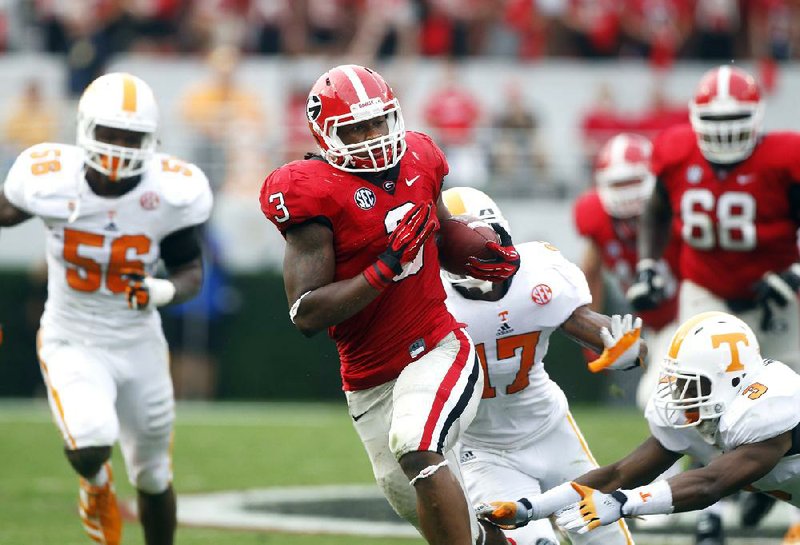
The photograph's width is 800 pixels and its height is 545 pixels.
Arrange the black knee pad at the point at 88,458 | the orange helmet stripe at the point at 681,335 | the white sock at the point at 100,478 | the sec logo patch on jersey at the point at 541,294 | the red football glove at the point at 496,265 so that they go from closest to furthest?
the orange helmet stripe at the point at 681,335, the red football glove at the point at 496,265, the sec logo patch on jersey at the point at 541,294, the black knee pad at the point at 88,458, the white sock at the point at 100,478

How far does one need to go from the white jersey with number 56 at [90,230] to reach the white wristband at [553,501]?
6.99 feet

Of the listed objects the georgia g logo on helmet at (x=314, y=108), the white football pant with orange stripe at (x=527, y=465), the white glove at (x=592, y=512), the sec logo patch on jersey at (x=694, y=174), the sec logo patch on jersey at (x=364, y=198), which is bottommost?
the white football pant with orange stripe at (x=527, y=465)

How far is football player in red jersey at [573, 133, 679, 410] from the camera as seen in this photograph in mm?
8000

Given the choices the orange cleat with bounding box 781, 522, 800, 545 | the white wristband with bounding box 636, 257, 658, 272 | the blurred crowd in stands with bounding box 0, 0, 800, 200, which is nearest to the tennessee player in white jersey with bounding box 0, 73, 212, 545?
the white wristband with bounding box 636, 257, 658, 272

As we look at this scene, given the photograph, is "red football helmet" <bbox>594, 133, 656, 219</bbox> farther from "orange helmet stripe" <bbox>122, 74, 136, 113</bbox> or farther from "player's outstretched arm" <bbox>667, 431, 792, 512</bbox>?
"player's outstretched arm" <bbox>667, 431, 792, 512</bbox>

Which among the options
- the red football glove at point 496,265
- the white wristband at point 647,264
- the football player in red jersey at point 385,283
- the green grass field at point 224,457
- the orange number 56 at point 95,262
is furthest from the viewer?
the white wristband at point 647,264

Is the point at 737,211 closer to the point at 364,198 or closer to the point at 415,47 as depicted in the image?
the point at 364,198

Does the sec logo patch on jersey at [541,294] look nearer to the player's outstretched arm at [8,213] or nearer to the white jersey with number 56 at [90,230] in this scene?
the white jersey with number 56 at [90,230]

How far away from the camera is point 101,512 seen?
5.64m

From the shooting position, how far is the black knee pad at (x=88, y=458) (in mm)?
5410

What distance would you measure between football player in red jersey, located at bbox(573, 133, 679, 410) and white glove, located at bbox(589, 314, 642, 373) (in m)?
2.84

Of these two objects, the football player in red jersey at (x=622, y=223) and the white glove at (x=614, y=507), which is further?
the football player in red jersey at (x=622, y=223)

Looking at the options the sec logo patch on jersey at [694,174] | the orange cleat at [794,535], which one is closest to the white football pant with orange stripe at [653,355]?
the sec logo patch on jersey at [694,174]

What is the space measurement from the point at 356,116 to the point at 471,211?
2.44 ft
